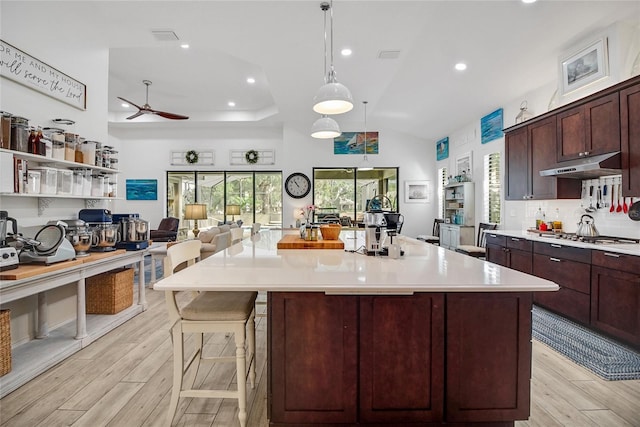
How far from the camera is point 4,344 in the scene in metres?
2.19

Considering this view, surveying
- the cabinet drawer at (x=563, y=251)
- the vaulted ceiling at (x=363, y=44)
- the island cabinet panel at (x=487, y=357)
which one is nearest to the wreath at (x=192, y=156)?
the vaulted ceiling at (x=363, y=44)

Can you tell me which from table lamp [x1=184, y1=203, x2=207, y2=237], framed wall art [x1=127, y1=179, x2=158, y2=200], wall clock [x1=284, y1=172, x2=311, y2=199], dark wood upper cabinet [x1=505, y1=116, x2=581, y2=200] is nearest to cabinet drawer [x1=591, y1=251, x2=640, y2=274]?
dark wood upper cabinet [x1=505, y1=116, x2=581, y2=200]

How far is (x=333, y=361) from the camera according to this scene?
5.29 feet

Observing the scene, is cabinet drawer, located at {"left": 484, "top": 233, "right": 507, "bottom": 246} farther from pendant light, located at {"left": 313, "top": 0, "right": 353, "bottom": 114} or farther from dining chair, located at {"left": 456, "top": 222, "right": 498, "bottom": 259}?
pendant light, located at {"left": 313, "top": 0, "right": 353, "bottom": 114}

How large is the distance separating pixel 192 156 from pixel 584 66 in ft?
26.9

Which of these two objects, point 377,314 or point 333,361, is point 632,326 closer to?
point 377,314

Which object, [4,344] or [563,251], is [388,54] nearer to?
[563,251]

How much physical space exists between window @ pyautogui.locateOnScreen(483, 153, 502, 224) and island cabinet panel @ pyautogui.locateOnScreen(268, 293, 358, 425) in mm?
5120

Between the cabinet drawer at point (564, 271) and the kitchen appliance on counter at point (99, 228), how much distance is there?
4.66 meters

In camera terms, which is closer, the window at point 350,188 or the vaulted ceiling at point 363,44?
the vaulted ceiling at point 363,44

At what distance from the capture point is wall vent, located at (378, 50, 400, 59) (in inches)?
174

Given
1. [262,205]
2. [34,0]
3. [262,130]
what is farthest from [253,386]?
[262,130]

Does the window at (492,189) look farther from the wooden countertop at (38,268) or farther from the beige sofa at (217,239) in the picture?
the wooden countertop at (38,268)

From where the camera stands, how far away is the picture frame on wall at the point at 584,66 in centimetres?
333
